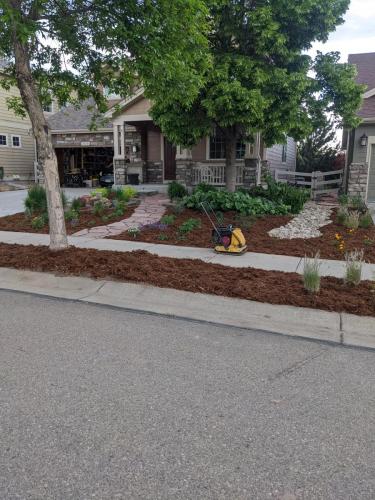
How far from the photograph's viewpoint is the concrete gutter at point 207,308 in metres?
4.66

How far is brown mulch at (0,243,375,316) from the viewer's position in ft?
17.6

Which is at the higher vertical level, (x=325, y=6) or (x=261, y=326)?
(x=325, y=6)

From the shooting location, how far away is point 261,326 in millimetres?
4828

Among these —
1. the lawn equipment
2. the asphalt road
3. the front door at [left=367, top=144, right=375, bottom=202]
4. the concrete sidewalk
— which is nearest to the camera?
the asphalt road

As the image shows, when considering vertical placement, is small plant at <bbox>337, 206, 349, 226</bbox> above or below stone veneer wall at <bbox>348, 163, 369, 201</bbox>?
below

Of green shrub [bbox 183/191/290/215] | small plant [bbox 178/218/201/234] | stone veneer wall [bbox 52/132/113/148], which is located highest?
stone veneer wall [bbox 52/132/113/148]

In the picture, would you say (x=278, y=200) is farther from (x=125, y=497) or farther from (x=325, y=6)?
(x=125, y=497)

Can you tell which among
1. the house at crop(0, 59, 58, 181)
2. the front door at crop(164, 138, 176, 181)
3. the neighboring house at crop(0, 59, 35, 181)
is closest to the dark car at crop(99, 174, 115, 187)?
the front door at crop(164, 138, 176, 181)

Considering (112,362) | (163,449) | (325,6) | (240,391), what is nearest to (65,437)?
(163,449)

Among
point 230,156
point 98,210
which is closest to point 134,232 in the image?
point 98,210

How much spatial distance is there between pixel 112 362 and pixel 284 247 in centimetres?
544

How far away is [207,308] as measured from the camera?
5.35 metres

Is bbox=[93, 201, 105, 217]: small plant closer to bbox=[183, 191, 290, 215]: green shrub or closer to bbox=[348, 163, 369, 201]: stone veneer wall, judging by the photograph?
bbox=[183, 191, 290, 215]: green shrub

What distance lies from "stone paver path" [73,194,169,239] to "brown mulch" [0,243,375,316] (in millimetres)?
2300
